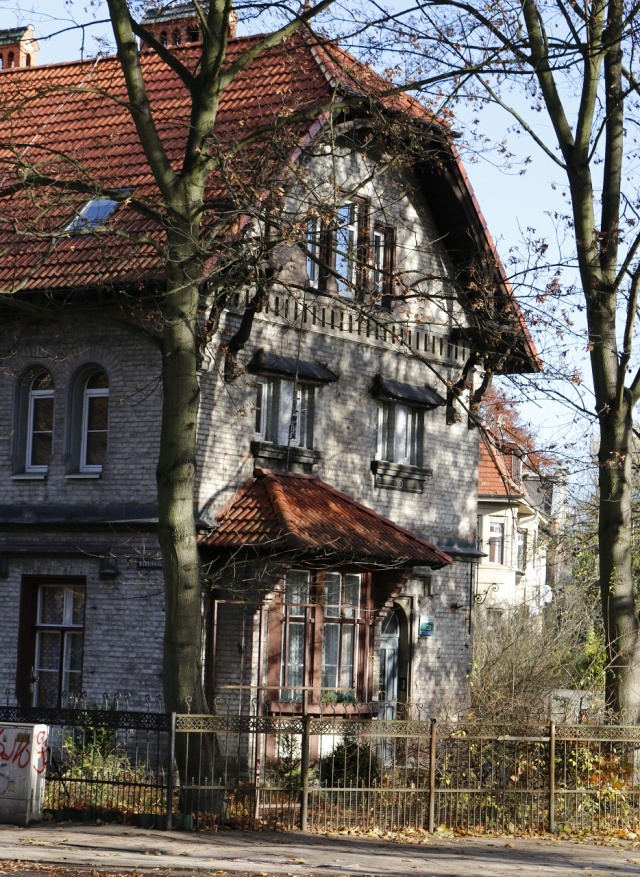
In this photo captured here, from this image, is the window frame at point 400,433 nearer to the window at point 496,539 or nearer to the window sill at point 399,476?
the window sill at point 399,476

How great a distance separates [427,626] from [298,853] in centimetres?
1039

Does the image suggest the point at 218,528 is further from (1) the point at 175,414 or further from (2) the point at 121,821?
(2) the point at 121,821

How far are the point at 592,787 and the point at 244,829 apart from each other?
14.6 ft

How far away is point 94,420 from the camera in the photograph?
2205cm

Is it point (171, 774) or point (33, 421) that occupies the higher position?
point (33, 421)

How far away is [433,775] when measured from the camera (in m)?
16.8

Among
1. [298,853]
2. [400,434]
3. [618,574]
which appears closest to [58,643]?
[400,434]

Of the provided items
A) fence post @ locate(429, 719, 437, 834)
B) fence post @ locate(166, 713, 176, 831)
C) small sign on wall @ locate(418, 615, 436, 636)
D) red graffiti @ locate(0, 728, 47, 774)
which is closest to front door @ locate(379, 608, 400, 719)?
small sign on wall @ locate(418, 615, 436, 636)

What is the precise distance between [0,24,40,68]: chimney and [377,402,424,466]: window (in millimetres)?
11309

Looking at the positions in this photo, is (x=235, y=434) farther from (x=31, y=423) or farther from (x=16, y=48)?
(x=16, y=48)

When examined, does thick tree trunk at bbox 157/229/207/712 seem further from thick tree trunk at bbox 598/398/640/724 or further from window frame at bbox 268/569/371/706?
thick tree trunk at bbox 598/398/640/724

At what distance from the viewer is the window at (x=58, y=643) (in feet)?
71.8

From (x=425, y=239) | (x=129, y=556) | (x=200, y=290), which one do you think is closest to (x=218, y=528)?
(x=129, y=556)

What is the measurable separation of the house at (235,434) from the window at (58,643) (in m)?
0.03
